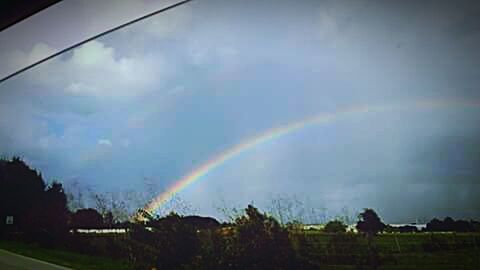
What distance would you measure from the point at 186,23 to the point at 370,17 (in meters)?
1.57

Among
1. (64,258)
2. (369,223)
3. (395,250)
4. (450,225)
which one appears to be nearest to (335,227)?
(369,223)

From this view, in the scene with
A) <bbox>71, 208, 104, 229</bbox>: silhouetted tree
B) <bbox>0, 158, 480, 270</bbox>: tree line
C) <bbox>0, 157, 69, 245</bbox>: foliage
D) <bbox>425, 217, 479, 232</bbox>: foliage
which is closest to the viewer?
<bbox>425, 217, 479, 232</bbox>: foliage

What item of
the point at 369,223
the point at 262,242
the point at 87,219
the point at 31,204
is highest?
the point at 31,204

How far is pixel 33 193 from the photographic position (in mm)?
5410

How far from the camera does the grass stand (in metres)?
4.95

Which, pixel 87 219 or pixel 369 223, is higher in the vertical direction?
pixel 87 219

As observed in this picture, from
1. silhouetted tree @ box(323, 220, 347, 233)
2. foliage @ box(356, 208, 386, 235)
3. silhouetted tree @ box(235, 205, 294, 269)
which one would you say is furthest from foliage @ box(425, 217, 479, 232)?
silhouetted tree @ box(235, 205, 294, 269)

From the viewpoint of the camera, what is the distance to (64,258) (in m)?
5.11

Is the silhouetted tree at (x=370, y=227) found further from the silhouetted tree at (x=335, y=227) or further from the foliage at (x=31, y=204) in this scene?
the foliage at (x=31, y=204)

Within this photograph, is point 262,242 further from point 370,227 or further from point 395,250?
point 395,250

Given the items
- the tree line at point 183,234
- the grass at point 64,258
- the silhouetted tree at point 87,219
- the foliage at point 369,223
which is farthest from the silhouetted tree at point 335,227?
the silhouetted tree at point 87,219

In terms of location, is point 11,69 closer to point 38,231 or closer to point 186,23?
point 186,23

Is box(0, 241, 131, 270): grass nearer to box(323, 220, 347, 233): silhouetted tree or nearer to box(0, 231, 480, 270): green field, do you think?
box(0, 231, 480, 270): green field

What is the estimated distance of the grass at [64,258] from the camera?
495 cm
